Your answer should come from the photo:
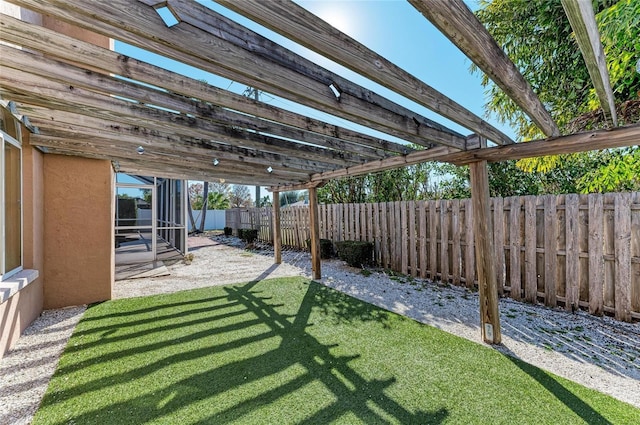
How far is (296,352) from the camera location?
292cm

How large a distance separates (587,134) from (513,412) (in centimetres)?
249

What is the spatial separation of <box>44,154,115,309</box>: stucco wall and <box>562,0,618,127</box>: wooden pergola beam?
5.93 meters

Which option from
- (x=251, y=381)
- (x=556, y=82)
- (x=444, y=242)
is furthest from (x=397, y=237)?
(x=251, y=381)

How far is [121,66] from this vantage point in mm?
1764

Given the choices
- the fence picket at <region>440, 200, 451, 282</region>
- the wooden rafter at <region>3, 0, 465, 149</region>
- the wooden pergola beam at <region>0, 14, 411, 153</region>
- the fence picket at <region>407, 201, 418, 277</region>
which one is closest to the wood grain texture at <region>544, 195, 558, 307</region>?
the fence picket at <region>440, 200, 451, 282</region>

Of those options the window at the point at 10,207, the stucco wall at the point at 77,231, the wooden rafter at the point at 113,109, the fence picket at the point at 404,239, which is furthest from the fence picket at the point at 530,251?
the stucco wall at the point at 77,231

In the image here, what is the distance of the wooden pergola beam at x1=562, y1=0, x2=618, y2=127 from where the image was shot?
1.22m

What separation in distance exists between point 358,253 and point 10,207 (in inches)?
241

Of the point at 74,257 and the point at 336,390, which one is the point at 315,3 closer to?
the point at 336,390

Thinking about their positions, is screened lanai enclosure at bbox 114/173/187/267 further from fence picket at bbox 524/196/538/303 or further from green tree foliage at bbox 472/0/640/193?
green tree foliage at bbox 472/0/640/193

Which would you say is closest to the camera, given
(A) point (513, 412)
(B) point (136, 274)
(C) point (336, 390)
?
(A) point (513, 412)

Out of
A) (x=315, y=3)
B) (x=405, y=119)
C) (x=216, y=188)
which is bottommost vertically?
(x=405, y=119)

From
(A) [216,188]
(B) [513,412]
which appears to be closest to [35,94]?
(B) [513,412]

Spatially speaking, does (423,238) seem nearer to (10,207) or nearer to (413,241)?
(413,241)
